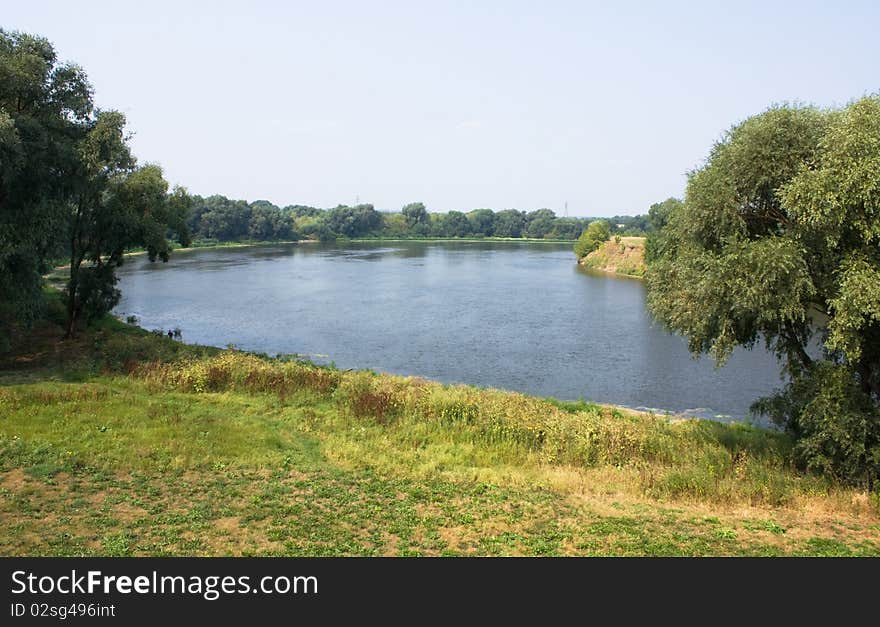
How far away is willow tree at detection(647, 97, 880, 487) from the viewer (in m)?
14.4

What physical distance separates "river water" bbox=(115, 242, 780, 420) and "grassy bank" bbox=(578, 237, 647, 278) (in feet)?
16.8

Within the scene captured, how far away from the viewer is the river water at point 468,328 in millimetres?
30141

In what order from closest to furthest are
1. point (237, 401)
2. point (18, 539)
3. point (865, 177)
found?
point (18, 539) → point (865, 177) → point (237, 401)

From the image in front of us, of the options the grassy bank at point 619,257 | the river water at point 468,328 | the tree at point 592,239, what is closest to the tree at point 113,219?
the river water at point 468,328

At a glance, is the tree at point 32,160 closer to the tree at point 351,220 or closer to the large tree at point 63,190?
the large tree at point 63,190

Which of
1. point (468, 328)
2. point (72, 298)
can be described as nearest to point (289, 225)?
Result: point (468, 328)

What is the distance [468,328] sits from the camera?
1752 inches

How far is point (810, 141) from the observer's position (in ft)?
52.7

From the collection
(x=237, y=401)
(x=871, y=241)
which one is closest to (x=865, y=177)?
(x=871, y=241)

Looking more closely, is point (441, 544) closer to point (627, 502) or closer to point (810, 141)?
point (627, 502)

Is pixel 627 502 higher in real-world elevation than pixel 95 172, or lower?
lower

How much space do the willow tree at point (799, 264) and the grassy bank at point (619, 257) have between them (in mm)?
70421

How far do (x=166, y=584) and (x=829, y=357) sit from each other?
1711cm

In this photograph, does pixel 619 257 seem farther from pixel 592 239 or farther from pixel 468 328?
pixel 468 328
